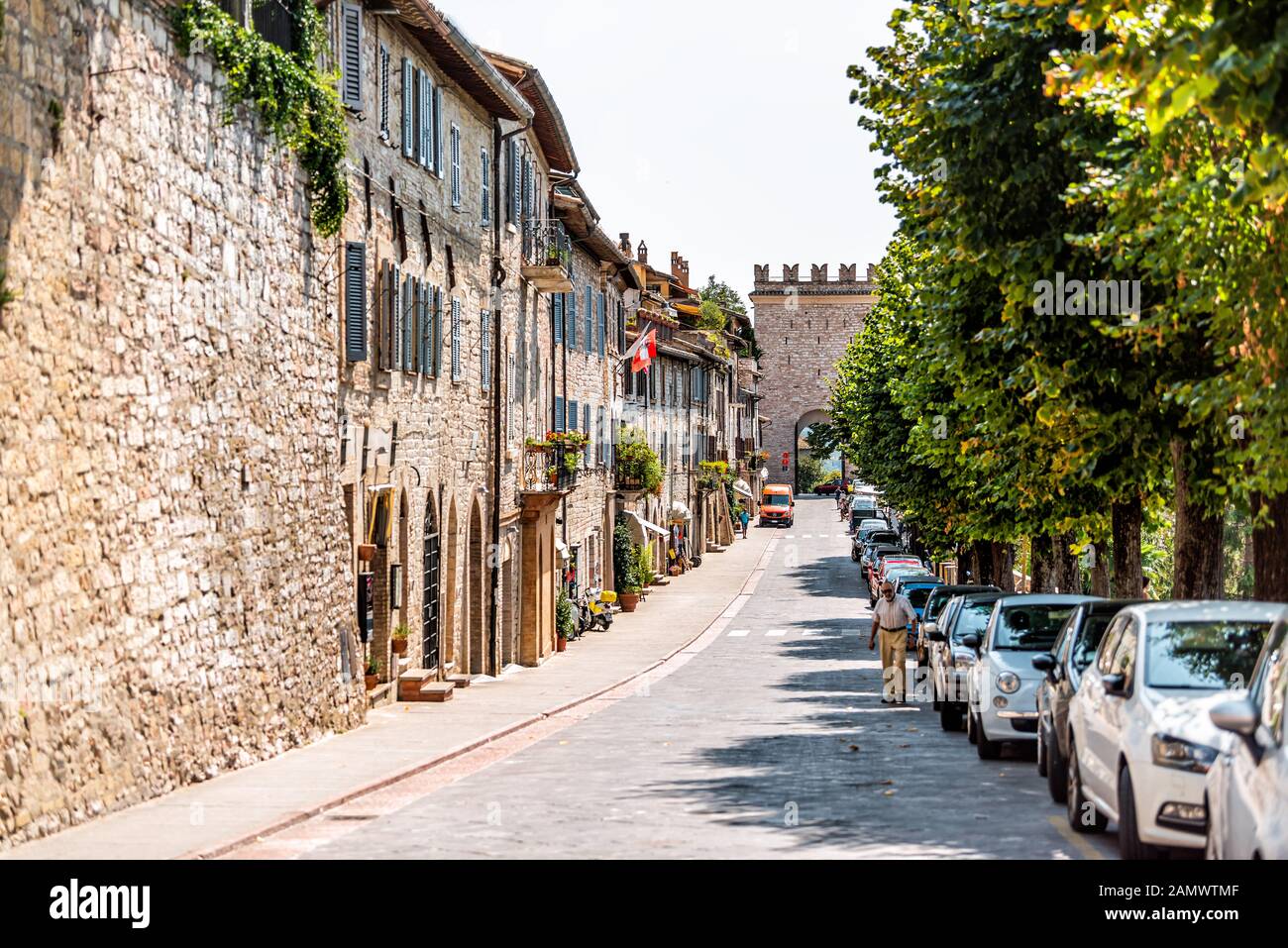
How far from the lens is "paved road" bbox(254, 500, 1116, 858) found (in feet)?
38.1

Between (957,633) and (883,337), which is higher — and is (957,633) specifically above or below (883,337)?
below

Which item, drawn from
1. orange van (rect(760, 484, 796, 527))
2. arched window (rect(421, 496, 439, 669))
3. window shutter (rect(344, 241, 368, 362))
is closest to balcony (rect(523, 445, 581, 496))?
arched window (rect(421, 496, 439, 669))

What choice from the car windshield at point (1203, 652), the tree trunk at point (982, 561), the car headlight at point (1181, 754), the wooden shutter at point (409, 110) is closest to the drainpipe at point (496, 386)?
the wooden shutter at point (409, 110)

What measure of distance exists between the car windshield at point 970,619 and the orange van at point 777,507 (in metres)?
86.8

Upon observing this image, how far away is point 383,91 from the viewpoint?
2536 cm

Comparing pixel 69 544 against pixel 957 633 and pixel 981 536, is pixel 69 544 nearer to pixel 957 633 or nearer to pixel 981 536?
pixel 957 633

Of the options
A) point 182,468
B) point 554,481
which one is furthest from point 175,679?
point 554,481

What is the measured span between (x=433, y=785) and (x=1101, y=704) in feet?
23.9

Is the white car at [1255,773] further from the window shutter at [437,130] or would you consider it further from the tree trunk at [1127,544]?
the window shutter at [437,130]

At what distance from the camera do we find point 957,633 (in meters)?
22.7

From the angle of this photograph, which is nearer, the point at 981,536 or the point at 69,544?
the point at 69,544

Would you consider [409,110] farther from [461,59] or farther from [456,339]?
[456,339]

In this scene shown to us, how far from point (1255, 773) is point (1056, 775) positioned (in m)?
6.13
